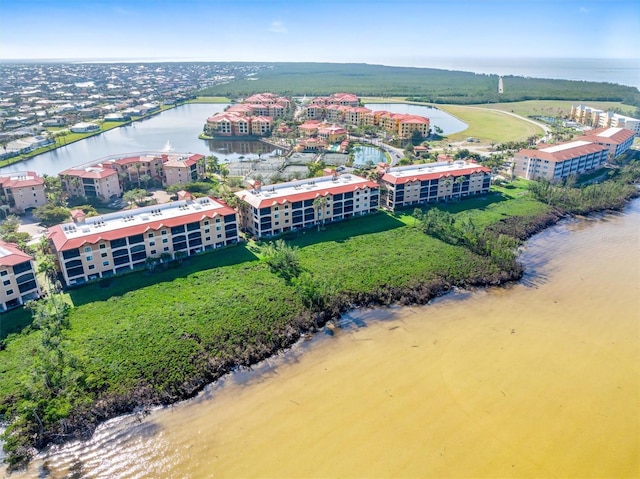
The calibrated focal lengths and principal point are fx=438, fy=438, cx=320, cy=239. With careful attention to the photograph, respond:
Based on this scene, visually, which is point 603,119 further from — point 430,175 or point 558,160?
point 430,175

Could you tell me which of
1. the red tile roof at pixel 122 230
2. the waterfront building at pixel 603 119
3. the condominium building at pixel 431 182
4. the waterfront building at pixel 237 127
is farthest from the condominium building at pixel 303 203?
the waterfront building at pixel 603 119

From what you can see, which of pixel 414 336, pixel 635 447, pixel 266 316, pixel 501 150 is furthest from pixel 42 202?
pixel 501 150

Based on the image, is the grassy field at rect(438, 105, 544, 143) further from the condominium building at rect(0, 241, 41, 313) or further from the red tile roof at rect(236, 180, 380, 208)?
the condominium building at rect(0, 241, 41, 313)

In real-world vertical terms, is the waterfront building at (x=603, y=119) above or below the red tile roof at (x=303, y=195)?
above

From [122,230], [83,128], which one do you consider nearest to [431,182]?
[122,230]

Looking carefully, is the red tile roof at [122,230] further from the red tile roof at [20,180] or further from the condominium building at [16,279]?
the red tile roof at [20,180]

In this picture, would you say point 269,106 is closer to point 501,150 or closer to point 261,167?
point 261,167

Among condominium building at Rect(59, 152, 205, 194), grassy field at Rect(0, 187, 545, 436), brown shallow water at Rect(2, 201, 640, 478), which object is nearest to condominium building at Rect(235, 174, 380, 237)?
grassy field at Rect(0, 187, 545, 436)
